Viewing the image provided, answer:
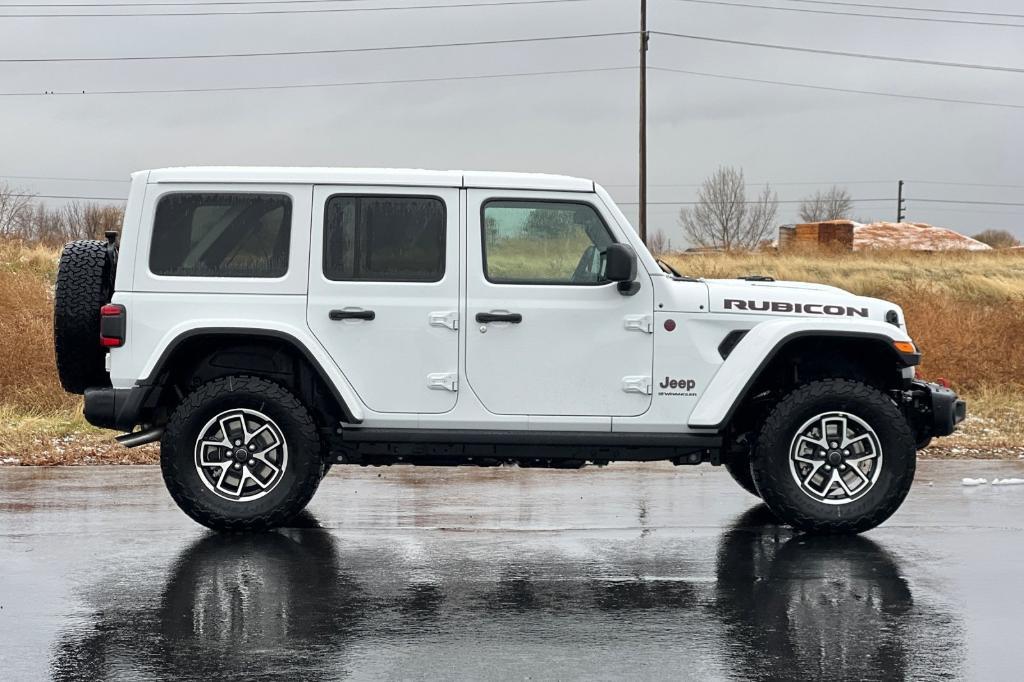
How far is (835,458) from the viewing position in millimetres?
7938

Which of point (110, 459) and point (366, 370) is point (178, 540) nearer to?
point (366, 370)

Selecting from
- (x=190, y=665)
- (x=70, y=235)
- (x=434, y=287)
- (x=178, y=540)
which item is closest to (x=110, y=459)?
(x=178, y=540)

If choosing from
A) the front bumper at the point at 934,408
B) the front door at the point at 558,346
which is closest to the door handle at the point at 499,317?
the front door at the point at 558,346

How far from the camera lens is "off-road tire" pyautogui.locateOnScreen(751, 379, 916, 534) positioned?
25.7 ft

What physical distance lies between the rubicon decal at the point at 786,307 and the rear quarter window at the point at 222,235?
2.67 m

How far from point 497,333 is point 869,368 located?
2.33m

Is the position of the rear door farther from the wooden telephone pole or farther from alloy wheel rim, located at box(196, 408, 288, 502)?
the wooden telephone pole

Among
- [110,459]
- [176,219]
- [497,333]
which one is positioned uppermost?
[176,219]

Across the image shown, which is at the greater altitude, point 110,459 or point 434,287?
point 434,287

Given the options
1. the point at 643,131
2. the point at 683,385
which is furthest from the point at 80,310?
the point at 643,131

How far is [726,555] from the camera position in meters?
7.31


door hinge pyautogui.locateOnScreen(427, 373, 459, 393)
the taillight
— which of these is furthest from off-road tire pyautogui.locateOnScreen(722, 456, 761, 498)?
the taillight

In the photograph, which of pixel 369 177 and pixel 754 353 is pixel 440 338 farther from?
pixel 754 353

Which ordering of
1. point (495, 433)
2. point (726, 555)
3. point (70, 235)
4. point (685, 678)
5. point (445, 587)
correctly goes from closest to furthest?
point (685, 678)
point (445, 587)
point (726, 555)
point (495, 433)
point (70, 235)
